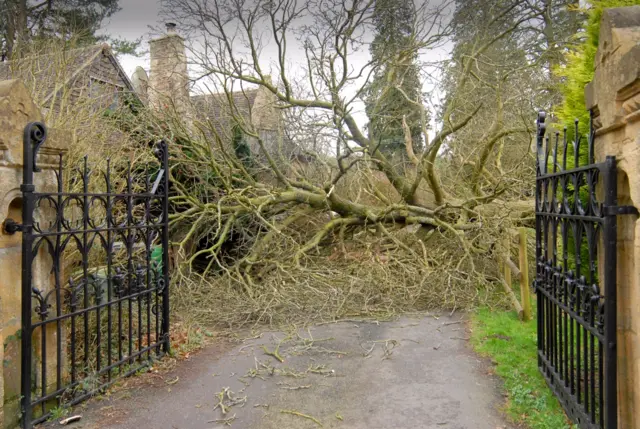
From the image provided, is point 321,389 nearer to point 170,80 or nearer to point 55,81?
point 55,81

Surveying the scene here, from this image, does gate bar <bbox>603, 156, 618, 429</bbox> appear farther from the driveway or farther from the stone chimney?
the stone chimney

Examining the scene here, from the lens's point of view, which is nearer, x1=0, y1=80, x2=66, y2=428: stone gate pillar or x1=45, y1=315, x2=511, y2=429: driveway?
x1=0, y1=80, x2=66, y2=428: stone gate pillar

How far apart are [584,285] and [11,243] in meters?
3.90

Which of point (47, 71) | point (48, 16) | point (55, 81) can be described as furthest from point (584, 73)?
point (48, 16)

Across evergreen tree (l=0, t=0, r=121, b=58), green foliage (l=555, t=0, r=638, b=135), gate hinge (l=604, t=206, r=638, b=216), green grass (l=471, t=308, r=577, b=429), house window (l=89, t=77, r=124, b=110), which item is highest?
evergreen tree (l=0, t=0, r=121, b=58)

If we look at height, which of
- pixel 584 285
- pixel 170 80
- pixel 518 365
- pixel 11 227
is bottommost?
pixel 518 365

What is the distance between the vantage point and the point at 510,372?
177 inches

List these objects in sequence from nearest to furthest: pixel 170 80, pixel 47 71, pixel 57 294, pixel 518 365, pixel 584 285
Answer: pixel 584 285 → pixel 57 294 → pixel 518 365 → pixel 47 71 → pixel 170 80

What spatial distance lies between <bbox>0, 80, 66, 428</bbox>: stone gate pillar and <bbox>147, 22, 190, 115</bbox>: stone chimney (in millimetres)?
5156

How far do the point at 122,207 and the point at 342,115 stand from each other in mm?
4373

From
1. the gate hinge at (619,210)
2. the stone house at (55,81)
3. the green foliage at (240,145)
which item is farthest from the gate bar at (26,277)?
the green foliage at (240,145)

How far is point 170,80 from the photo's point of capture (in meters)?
9.81

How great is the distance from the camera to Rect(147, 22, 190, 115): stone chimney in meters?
9.11

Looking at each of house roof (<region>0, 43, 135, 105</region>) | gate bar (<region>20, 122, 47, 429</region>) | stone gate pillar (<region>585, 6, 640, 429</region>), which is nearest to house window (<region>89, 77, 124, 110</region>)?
house roof (<region>0, 43, 135, 105</region>)
